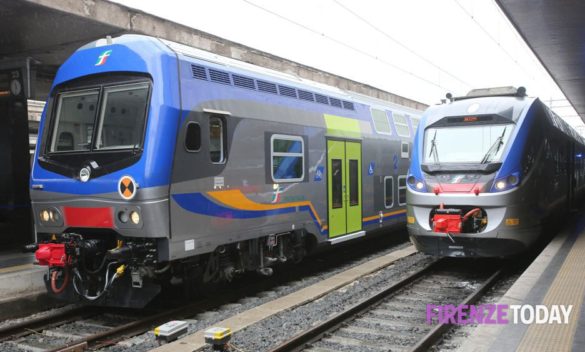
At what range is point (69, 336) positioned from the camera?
6.14 metres

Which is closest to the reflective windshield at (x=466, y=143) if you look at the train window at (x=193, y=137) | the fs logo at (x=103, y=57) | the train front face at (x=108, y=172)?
the train window at (x=193, y=137)

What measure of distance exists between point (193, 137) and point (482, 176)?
435cm

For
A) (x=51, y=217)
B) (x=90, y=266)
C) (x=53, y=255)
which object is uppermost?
(x=51, y=217)

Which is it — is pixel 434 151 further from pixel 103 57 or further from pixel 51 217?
pixel 51 217

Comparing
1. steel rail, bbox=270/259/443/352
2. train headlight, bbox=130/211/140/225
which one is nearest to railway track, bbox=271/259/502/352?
steel rail, bbox=270/259/443/352

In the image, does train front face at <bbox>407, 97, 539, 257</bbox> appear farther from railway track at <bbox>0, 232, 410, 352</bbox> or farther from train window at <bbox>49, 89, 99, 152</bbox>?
train window at <bbox>49, 89, 99, 152</bbox>

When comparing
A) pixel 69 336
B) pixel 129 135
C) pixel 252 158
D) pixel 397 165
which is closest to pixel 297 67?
pixel 397 165

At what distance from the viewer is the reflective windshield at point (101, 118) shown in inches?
245

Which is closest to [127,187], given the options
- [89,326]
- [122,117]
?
[122,117]

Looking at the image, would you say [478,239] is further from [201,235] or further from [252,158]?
[201,235]

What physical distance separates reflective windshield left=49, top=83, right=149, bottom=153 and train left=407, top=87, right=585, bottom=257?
455 centimetres

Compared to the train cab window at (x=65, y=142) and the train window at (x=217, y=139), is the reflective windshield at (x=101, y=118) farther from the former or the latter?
the train window at (x=217, y=139)

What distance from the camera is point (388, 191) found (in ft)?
38.5

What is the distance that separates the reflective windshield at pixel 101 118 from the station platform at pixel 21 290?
73.3 inches
